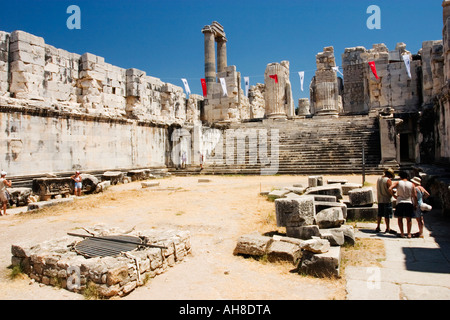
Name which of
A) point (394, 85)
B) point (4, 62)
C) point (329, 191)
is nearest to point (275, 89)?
point (394, 85)

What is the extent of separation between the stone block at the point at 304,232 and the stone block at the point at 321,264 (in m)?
1.05

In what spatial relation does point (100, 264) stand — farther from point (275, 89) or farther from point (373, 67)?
point (373, 67)

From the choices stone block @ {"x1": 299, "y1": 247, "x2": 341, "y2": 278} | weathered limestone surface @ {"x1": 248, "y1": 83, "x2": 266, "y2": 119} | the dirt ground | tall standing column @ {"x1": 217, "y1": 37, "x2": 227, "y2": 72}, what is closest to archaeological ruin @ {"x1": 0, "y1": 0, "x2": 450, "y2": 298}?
stone block @ {"x1": 299, "y1": 247, "x2": 341, "y2": 278}

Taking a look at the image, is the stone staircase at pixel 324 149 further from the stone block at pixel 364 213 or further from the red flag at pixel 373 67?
the stone block at pixel 364 213

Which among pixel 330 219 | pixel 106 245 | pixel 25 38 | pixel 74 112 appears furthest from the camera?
pixel 74 112

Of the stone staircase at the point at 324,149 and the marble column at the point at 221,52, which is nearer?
the stone staircase at the point at 324,149

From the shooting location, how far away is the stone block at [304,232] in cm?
541

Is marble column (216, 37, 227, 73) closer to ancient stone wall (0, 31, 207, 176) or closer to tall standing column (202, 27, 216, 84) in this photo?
tall standing column (202, 27, 216, 84)

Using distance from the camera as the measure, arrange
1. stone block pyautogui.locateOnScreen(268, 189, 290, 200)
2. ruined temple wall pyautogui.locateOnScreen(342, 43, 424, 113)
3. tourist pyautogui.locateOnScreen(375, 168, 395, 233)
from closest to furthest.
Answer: tourist pyautogui.locateOnScreen(375, 168, 395, 233), stone block pyautogui.locateOnScreen(268, 189, 290, 200), ruined temple wall pyautogui.locateOnScreen(342, 43, 424, 113)

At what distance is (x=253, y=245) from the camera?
197 inches

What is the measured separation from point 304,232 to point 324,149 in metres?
12.1

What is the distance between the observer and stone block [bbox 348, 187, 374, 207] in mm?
7055

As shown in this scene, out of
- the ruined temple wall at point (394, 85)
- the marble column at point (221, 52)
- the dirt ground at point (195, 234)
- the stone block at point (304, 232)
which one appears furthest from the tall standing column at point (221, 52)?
the stone block at point (304, 232)

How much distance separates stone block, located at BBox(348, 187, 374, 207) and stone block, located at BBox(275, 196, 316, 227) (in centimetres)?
191
